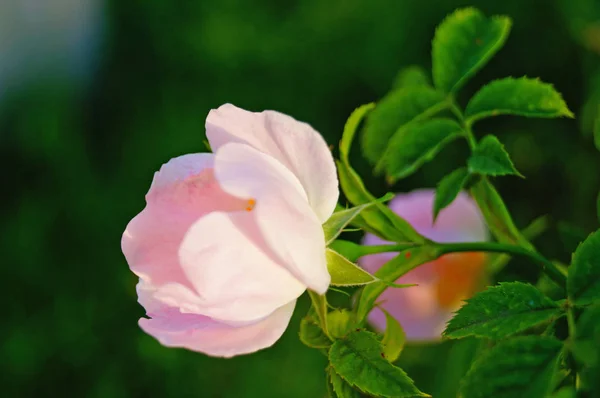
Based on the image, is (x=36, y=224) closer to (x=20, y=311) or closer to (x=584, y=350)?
(x=20, y=311)

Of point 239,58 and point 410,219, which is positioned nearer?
point 410,219

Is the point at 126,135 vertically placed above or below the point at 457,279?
below

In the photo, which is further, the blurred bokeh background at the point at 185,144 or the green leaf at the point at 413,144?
the blurred bokeh background at the point at 185,144

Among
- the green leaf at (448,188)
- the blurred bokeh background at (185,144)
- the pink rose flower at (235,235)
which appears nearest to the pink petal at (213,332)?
the pink rose flower at (235,235)

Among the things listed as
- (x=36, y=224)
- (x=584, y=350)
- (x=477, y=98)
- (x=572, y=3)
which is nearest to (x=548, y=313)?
(x=584, y=350)

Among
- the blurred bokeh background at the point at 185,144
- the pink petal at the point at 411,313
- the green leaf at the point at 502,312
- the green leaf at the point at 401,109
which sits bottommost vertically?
the blurred bokeh background at the point at 185,144

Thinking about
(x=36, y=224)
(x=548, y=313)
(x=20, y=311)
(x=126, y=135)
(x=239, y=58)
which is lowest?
(x=20, y=311)

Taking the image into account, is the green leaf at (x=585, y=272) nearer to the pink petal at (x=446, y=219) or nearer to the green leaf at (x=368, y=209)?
the green leaf at (x=368, y=209)
